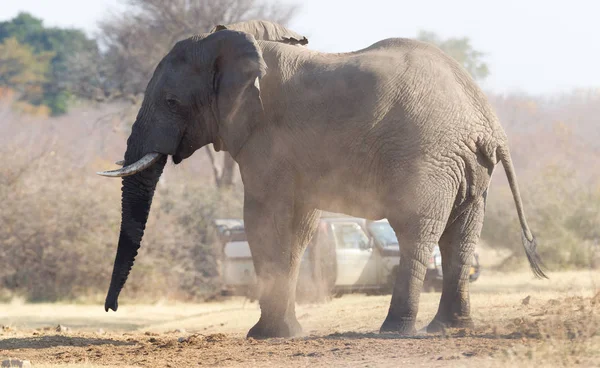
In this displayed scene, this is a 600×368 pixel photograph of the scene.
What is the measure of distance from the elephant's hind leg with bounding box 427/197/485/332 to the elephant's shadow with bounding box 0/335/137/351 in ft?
10.4

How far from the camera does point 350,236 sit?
19.3 meters

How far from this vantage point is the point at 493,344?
338 inches

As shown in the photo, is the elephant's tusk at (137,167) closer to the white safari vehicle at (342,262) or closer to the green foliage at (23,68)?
the white safari vehicle at (342,262)

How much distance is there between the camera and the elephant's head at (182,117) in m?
10.2

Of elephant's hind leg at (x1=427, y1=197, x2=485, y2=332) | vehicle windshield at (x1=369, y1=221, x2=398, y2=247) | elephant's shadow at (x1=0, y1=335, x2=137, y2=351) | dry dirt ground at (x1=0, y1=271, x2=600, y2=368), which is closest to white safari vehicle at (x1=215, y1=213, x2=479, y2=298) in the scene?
vehicle windshield at (x1=369, y1=221, x2=398, y2=247)

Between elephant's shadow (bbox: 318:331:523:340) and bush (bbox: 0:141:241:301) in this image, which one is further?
bush (bbox: 0:141:241:301)

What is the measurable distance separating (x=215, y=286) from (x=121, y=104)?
21.3 metres

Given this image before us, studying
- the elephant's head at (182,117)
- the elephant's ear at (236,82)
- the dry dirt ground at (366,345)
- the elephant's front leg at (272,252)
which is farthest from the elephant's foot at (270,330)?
the elephant's ear at (236,82)

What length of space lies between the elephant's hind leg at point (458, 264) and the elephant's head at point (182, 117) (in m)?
2.24

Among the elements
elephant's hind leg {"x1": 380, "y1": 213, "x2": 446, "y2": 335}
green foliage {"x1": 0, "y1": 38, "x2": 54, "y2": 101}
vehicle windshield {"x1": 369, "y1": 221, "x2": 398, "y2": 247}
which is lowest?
elephant's hind leg {"x1": 380, "y1": 213, "x2": 446, "y2": 335}

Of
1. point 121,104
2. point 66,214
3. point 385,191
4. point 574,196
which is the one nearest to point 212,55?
point 385,191

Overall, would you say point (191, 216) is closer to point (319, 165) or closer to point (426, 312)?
point (426, 312)

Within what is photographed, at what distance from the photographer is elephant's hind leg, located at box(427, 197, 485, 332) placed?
10.4 m

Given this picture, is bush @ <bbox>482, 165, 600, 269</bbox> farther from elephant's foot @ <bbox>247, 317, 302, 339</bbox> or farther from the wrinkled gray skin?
elephant's foot @ <bbox>247, 317, 302, 339</bbox>
